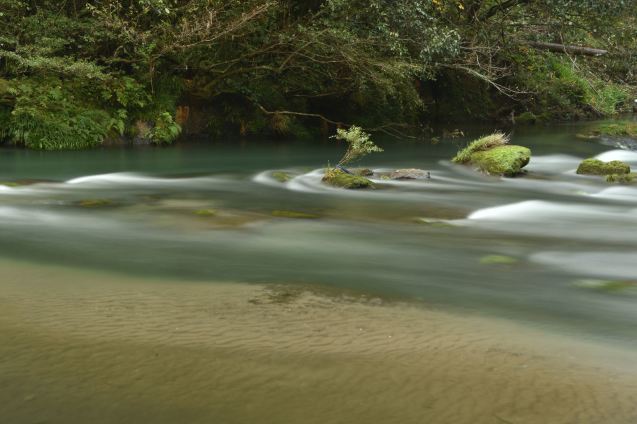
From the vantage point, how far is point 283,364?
11.4 feet

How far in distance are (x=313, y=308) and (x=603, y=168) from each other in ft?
31.5

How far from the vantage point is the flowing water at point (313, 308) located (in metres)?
3.10

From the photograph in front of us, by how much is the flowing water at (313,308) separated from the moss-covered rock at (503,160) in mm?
2510

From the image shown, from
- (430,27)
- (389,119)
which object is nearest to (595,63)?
(389,119)

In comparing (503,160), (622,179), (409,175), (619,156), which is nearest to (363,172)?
(409,175)

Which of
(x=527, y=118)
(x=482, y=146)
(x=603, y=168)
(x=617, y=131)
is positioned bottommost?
(x=603, y=168)

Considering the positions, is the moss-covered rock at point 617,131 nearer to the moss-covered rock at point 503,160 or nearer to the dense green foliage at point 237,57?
the dense green foliage at point 237,57

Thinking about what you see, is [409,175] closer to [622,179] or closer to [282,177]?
[282,177]

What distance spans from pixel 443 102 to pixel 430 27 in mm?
7689

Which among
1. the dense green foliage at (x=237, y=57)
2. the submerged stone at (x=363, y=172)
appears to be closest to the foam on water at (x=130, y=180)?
the submerged stone at (x=363, y=172)

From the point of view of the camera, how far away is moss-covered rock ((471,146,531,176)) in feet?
40.1

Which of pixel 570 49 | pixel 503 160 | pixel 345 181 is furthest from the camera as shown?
pixel 570 49

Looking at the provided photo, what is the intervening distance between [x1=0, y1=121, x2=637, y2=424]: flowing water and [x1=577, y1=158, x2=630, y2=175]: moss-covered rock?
9.00 ft

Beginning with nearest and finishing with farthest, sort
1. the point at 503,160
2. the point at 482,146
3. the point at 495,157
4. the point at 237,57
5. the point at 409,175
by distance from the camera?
the point at 409,175
the point at 503,160
the point at 495,157
the point at 482,146
the point at 237,57
